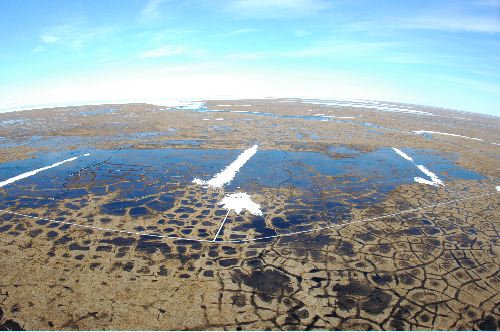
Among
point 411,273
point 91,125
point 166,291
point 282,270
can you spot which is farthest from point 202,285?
point 91,125

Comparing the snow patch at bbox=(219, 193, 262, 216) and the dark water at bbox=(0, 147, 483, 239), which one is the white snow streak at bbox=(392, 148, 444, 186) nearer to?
the dark water at bbox=(0, 147, 483, 239)

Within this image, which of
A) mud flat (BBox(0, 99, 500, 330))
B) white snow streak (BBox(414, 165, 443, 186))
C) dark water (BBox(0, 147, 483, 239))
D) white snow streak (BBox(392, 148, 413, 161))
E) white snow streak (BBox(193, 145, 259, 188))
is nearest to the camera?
mud flat (BBox(0, 99, 500, 330))

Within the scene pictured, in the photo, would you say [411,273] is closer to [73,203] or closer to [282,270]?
[282,270]

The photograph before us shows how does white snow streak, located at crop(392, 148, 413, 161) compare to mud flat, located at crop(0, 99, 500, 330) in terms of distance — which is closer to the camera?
mud flat, located at crop(0, 99, 500, 330)

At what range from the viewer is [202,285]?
5.33 meters

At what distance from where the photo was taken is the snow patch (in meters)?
8.70

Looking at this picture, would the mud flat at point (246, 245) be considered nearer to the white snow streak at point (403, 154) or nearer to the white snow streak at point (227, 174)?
the white snow streak at point (227, 174)

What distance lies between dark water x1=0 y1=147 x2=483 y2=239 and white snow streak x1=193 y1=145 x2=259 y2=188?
29 centimetres

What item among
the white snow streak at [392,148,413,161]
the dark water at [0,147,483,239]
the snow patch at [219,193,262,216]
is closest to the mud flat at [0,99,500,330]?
the dark water at [0,147,483,239]

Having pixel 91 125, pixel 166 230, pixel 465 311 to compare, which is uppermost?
pixel 91 125

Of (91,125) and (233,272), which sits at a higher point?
(91,125)

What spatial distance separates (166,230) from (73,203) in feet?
11.8

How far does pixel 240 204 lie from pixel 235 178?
264cm

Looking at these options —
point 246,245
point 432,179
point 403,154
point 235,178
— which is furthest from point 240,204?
point 403,154
